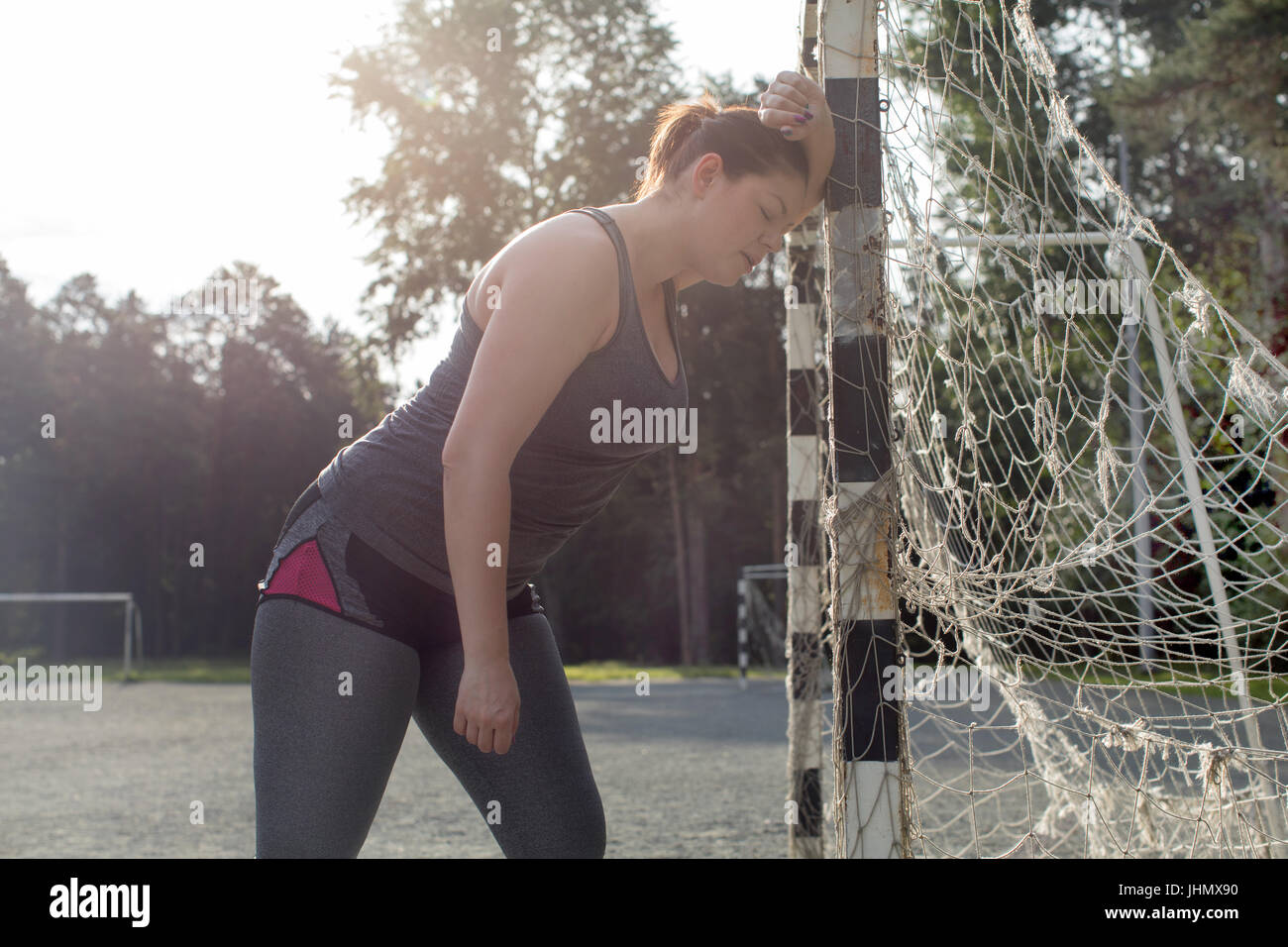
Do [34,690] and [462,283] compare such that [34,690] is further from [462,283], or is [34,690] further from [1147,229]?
[1147,229]

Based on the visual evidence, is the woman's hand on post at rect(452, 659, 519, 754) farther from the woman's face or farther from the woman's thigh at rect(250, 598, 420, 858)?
the woman's face

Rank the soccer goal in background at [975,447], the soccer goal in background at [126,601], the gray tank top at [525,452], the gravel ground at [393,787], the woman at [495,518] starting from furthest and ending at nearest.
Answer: the soccer goal in background at [126,601] → the gravel ground at [393,787] → the soccer goal in background at [975,447] → the gray tank top at [525,452] → the woman at [495,518]

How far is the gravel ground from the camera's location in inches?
197

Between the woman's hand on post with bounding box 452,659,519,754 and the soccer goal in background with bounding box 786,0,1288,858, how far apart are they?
97cm

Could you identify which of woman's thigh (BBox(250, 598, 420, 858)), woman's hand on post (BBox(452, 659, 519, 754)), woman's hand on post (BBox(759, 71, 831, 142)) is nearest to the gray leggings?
woman's thigh (BBox(250, 598, 420, 858))

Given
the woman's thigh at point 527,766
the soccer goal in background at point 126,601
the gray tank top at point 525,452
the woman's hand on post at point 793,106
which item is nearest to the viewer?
the gray tank top at point 525,452

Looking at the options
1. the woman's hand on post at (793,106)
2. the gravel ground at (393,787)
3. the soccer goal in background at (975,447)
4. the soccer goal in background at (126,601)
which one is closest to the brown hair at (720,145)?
the woman's hand on post at (793,106)

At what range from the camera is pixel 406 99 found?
21688 millimetres

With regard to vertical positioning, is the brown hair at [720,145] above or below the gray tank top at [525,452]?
above

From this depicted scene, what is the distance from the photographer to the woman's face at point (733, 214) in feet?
6.31

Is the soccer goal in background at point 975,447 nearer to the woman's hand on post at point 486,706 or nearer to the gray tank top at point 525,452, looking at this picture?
the gray tank top at point 525,452

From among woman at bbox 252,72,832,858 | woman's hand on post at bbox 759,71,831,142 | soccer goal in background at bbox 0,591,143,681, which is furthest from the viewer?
soccer goal in background at bbox 0,591,143,681

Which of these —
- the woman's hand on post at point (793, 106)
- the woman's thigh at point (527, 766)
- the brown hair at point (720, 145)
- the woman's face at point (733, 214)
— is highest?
the woman's hand on post at point (793, 106)

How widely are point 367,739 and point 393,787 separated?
16.9ft
